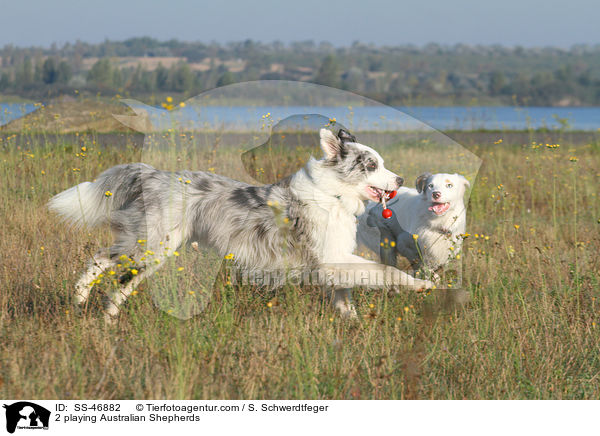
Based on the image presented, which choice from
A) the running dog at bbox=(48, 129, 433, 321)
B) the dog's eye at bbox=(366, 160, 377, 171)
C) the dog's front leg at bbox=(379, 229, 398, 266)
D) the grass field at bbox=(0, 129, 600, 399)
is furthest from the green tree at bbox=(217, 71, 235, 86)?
the dog's front leg at bbox=(379, 229, 398, 266)

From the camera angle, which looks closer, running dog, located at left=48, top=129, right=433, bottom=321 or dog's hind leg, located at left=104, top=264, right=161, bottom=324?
running dog, located at left=48, top=129, right=433, bottom=321

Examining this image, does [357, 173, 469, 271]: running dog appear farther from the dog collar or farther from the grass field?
the grass field

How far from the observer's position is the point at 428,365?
3.82m

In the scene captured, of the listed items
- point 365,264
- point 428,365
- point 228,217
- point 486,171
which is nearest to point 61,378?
point 228,217

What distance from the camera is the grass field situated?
11.1 feet

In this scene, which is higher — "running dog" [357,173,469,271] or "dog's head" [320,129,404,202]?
"dog's head" [320,129,404,202]

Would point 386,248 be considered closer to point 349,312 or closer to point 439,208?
point 439,208

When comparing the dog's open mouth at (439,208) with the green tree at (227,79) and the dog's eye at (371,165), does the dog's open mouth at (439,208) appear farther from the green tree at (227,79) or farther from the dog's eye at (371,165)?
the green tree at (227,79)

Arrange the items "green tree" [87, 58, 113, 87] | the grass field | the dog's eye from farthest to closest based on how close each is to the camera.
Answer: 1. "green tree" [87, 58, 113, 87]
2. the dog's eye
3. the grass field

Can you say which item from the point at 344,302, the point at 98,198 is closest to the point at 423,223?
the point at 344,302

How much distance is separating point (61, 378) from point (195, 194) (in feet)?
4.65

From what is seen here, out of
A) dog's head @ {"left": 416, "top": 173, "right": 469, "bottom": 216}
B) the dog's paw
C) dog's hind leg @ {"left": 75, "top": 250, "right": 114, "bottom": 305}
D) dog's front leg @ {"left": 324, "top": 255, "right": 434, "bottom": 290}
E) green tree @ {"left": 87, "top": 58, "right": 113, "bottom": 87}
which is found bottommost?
the dog's paw

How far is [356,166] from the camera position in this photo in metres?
3.49

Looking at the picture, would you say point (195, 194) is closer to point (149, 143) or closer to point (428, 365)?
point (149, 143)
